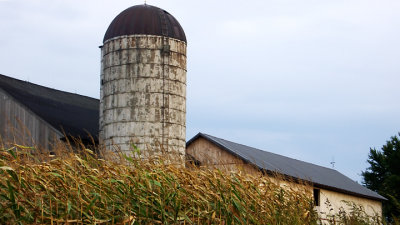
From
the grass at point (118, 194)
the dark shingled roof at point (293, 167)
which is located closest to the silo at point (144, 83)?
the dark shingled roof at point (293, 167)

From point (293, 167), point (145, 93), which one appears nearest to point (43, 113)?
point (145, 93)

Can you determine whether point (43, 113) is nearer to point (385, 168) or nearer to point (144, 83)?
point (144, 83)

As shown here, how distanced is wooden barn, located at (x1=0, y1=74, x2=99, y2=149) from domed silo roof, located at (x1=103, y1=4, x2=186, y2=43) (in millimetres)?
4160

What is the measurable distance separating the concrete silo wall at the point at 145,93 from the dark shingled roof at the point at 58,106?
181cm

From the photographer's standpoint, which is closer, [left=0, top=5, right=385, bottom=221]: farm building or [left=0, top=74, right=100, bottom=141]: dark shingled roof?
[left=0, top=5, right=385, bottom=221]: farm building

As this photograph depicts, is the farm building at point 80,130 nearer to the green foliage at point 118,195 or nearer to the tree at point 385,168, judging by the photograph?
the tree at point 385,168

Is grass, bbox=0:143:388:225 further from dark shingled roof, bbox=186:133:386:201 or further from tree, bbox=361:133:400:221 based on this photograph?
tree, bbox=361:133:400:221

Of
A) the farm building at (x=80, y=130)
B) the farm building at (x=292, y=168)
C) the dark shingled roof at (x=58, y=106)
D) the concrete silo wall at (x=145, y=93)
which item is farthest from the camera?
the farm building at (x=292, y=168)

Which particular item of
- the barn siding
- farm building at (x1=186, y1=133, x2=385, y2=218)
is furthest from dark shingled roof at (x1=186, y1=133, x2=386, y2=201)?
the barn siding

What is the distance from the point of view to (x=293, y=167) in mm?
31734

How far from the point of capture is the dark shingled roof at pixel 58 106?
80.2 ft

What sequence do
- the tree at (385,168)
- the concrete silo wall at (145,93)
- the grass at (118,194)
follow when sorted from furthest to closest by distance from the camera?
1. the tree at (385,168)
2. the concrete silo wall at (145,93)
3. the grass at (118,194)

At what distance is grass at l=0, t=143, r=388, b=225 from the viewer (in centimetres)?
704

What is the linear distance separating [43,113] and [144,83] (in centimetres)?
508
